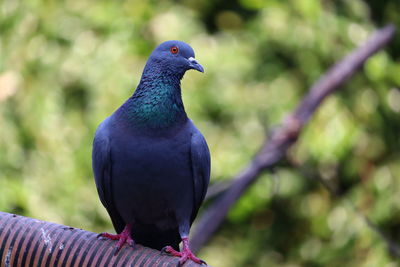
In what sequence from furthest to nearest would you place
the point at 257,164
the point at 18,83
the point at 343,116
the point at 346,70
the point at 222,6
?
1. the point at 222,6
2. the point at 343,116
3. the point at 18,83
4. the point at 346,70
5. the point at 257,164

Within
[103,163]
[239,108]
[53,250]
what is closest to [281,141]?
[239,108]

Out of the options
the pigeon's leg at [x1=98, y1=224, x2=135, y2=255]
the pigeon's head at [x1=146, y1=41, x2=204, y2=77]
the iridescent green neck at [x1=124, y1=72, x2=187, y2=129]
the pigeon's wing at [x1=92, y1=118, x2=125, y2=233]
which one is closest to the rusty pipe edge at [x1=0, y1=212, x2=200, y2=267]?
the pigeon's leg at [x1=98, y1=224, x2=135, y2=255]

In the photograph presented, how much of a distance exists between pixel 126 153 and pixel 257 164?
6.05 feet

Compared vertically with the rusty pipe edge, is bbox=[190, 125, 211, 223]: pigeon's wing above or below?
above

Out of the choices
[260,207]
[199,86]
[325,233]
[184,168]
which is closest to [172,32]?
[199,86]

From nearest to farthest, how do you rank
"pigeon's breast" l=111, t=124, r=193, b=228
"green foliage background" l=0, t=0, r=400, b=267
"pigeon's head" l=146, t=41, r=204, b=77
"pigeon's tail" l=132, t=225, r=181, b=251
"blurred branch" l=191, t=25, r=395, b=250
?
"pigeon's breast" l=111, t=124, r=193, b=228 < "pigeon's head" l=146, t=41, r=204, b=77 < "pigeon's tail" l=132, t=225, r=181, b=251 < "blurred branch" l=191, t=25, r=395, b=250 < "green foliage background" l=0, t=0, r=400, b=267

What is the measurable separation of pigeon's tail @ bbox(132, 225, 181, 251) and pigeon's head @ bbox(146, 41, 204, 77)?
0.83 metres

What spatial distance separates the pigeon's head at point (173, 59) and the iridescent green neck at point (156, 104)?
41 millimetres

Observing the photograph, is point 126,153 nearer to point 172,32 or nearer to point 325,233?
point 172,32

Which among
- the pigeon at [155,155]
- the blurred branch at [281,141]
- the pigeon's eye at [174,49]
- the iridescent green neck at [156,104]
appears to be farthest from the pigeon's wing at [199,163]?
the blurred branch at [281,141]

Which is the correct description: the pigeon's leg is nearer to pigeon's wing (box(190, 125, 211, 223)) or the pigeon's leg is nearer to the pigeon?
the pigeon

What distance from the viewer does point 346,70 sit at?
550 cm

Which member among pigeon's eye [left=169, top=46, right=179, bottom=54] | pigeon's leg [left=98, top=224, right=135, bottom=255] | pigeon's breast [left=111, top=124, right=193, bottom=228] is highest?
pigeon's eye [left=169, top=46, right=179, bottom=54]

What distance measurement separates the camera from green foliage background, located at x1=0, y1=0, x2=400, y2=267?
584 centimetres
